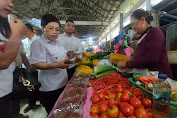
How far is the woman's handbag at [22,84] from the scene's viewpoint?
3.35 ft

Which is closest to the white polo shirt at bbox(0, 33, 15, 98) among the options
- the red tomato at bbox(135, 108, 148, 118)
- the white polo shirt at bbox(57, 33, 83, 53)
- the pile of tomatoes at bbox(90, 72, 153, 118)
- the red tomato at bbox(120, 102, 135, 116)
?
the pile of tomatoes at bbox(90, 72, 153, 118)

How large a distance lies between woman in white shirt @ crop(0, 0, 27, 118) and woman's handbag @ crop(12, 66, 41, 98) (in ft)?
0.14

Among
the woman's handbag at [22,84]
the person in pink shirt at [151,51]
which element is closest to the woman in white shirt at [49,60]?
the woman's handbag at [22,84]

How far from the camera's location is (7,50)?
708 millimetres

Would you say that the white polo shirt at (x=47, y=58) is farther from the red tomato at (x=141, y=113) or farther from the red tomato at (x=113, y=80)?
the red tomato at (x=141, y=113)

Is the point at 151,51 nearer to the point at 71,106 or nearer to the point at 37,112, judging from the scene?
the point at 71,106

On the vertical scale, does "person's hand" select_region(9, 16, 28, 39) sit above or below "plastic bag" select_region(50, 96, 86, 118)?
above

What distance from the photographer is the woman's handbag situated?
102 centimetres

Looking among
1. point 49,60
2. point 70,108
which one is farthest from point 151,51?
point 49,60

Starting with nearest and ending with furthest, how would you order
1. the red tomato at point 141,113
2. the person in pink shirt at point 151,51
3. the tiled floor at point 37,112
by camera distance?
the red tomato at point 141,113, the person in pink shirt at point 151,51, the tiled floor at point 37,112

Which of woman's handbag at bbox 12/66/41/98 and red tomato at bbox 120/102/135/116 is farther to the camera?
woman's handbag at bbox 12/66/41/98

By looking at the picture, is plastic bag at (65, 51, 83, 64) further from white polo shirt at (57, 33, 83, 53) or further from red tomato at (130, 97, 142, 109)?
white polo shirt at (57, 33, 83, 53)

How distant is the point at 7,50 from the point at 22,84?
513 millimetres

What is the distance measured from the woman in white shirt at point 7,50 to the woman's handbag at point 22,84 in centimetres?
4
